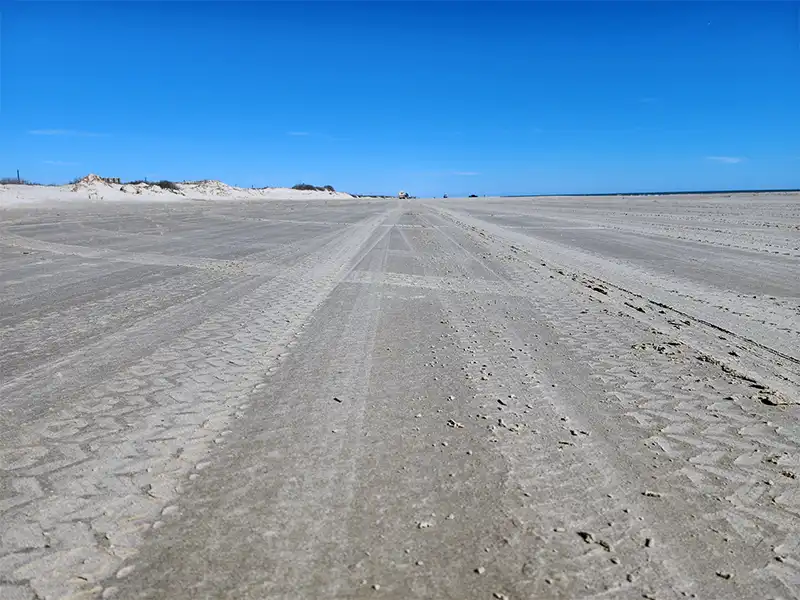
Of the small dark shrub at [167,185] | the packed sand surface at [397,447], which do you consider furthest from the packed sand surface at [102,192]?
the packed sand surface at [397,447]

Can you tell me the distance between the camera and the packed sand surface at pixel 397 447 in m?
2.17

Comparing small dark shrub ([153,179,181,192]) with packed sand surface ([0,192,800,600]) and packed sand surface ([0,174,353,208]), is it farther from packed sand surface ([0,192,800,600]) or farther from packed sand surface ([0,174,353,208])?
packed sand surface ([0,192,800,600])

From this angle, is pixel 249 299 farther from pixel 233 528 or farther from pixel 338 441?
pixel 233 528

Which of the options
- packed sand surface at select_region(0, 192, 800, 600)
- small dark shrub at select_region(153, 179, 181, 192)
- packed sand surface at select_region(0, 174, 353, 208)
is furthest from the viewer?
small dark shrub at select_region(153, 179, 181, 192)

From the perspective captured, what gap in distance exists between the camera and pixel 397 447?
10.5 ft

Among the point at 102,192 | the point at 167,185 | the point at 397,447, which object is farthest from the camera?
the point at 167,185

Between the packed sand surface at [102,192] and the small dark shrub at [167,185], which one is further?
the small dark shrub at [167,185]

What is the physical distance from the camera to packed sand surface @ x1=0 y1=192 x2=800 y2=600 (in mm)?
2175

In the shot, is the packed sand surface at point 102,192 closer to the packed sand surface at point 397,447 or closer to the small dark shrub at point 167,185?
the small dark shrub at point 167,185

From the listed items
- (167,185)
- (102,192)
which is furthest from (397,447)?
(167,185)

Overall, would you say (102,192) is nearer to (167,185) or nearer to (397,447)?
(167,185)

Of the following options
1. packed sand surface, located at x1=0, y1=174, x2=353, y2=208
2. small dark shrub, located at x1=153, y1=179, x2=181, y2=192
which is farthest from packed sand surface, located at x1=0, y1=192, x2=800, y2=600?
small dark shrub, located at x1=153, y1=179, x2=181, y2=192

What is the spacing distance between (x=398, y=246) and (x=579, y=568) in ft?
41.8

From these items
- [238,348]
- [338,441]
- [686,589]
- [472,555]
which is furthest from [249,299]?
[686,589]
